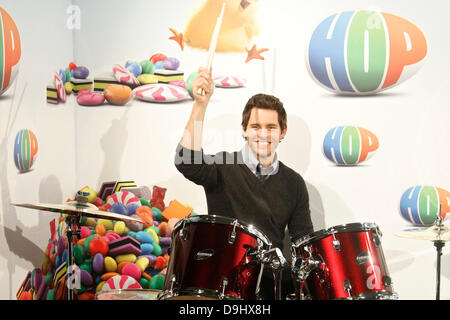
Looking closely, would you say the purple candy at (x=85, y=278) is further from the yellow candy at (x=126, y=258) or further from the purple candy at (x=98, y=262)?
the yellow candy at (x=126, y=258)

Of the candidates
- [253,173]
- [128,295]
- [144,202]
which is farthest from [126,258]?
[253,173]

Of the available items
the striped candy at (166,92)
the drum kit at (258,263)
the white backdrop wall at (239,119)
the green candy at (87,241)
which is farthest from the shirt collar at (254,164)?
the green candy at (87,241)

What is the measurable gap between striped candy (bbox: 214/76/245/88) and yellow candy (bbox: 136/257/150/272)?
1.22 metres

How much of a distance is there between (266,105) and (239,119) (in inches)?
9.5

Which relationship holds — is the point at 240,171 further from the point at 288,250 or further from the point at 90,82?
the point at 90,82

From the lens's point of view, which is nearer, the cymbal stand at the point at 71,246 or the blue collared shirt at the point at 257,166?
the cymbal stand at the point at 71,246

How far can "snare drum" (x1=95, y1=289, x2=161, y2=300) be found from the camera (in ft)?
10.2

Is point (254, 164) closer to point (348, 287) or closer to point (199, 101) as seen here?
point (199, 101)

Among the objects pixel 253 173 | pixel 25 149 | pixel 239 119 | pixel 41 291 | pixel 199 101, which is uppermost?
pixel 199 101

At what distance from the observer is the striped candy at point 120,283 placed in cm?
357

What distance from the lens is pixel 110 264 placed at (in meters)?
3.60

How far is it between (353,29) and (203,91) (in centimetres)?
102

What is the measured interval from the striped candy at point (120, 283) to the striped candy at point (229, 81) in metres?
1.37

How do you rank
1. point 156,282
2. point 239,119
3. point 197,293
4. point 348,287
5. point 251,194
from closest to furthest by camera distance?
point 197,293, point 348,287, point 251,194, point 156,282, point 239,119
